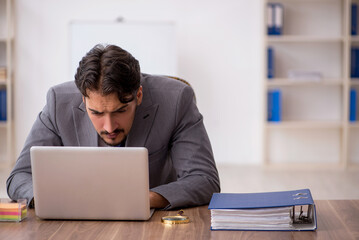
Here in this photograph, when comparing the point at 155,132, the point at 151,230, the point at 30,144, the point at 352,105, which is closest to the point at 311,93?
the point at 352,105

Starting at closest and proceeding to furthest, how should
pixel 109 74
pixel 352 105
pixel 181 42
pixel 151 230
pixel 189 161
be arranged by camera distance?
pixel 151 230 → pixel 109 74 → pixel 189 161 → pixel 352 105 → pixel 181 42

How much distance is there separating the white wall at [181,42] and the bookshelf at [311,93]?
0.28 meters

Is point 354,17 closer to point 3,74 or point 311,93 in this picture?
point 311,93

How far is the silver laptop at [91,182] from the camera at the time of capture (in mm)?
1448

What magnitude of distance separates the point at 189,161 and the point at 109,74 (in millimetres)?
446

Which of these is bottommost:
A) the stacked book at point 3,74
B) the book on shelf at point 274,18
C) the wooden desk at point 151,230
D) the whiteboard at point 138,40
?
the wooden desk at point 151,230

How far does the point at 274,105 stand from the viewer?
5.38 m

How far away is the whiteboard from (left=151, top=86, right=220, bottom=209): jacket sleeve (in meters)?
3.07

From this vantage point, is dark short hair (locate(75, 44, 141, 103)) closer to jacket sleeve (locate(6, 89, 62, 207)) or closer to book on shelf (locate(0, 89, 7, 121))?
jacket sleeve (locate(6, 89, 62, 207))

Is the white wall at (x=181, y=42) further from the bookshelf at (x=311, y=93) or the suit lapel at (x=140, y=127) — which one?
the suit lapel at (x=140, y=127)

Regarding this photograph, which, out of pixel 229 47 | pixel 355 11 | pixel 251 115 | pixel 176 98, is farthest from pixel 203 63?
pixel 176 98

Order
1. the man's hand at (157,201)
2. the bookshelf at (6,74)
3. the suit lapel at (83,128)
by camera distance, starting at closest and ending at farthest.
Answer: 1. the man's hand at (157,201)
2. the suit lapel at (83,128)
3. the bookshelf at (6,74)

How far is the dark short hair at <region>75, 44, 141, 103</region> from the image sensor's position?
→ 179 cm

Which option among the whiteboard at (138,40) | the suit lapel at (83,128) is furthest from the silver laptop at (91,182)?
the whiteboard at (138,40)
